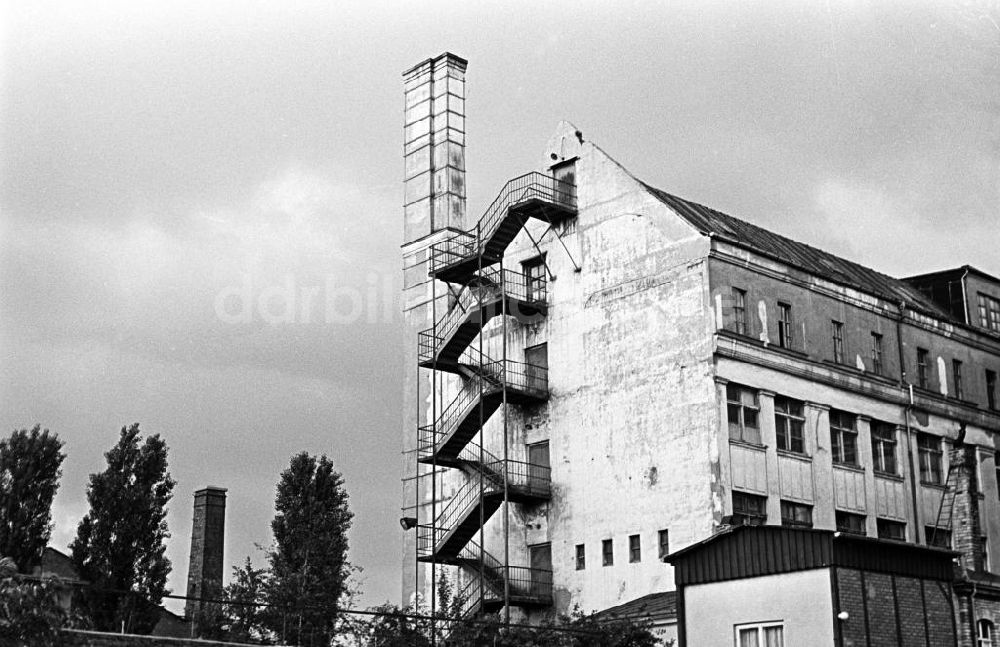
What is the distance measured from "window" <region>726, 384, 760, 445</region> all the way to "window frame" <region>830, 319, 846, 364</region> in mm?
4515

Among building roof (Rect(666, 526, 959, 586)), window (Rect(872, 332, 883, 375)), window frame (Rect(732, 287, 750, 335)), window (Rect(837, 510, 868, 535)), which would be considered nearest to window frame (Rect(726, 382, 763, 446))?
window frame (Rect(732, 287, 750, 335))

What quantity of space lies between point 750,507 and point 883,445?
7.68 metres

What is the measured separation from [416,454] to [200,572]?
29.8 ft

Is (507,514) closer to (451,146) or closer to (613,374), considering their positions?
(613,374)

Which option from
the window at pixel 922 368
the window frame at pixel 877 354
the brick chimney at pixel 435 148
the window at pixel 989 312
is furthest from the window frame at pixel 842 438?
the brick chimney at pixel 435 148

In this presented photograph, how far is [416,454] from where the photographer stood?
4791cm

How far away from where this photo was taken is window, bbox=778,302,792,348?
41.0m

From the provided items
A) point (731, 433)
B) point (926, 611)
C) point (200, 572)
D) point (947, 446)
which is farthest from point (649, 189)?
point (200, 572)

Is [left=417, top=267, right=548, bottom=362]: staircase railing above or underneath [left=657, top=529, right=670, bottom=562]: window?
above

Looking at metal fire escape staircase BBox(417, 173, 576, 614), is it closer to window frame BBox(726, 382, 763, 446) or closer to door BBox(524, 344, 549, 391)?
door BBox(524, 344, 549, 391)

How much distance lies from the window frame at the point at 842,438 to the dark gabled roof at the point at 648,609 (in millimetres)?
8357

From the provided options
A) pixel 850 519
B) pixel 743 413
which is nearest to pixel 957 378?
pixel 850 519

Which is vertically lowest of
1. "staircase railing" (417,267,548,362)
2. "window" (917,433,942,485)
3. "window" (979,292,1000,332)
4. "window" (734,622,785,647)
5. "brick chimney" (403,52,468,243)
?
"window" (734,622,785,647)

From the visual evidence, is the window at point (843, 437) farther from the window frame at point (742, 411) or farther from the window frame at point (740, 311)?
Result: the window frame at point (740, 311)
